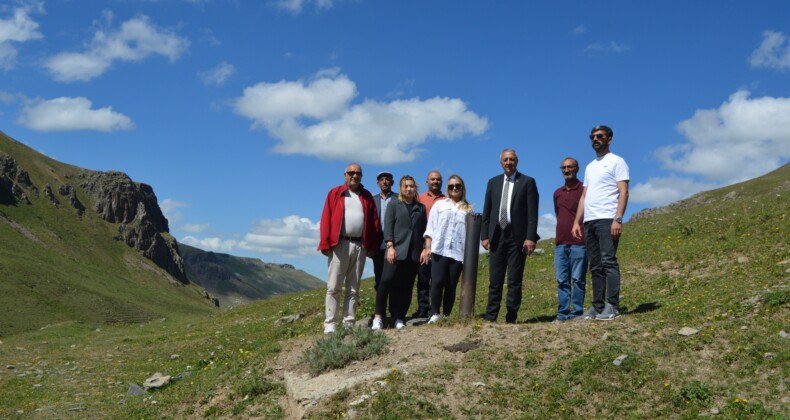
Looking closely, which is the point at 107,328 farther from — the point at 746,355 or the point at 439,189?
the point at 746,355

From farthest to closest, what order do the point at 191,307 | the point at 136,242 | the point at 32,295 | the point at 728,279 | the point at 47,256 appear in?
1. the point at 136,242
2. the point at 191,307
3. the point at 47,256
4. the point at 32,295
5. the point at 728,279

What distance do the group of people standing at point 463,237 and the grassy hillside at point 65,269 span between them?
193ft

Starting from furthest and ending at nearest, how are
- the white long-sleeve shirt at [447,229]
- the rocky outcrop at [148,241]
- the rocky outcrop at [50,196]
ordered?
the rocky outcrop at [148,241] → the rocky outcrop at [50,196] → the white long-sleeve shirt at [447,229]

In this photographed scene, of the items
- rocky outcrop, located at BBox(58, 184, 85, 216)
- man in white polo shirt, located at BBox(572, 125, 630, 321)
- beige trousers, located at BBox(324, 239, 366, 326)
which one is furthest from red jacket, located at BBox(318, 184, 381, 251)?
rocky outcrop, located at BBox(58, 184, 85, 216)

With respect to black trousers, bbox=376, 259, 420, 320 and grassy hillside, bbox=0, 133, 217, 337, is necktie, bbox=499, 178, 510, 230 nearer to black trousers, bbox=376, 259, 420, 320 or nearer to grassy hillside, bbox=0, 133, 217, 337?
black trousers, bbox=376, 259, 420, 320

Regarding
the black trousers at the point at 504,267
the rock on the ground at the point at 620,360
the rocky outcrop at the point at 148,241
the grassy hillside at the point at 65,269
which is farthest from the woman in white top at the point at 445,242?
the rocky outcrop at the point at 148,241

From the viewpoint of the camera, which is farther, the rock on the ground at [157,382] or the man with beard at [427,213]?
the rock on the ground at [157,382]

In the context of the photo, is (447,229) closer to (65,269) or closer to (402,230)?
(402,230)

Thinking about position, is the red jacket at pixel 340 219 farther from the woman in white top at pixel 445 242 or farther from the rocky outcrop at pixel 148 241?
the rocky outcrop at pixel 148 241

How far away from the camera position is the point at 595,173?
10297 mm

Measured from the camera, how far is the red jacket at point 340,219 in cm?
1098

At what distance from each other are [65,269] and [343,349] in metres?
119

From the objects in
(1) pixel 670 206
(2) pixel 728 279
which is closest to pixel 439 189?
(2) pixel 728 279

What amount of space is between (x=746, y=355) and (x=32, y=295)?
90.7 metres
